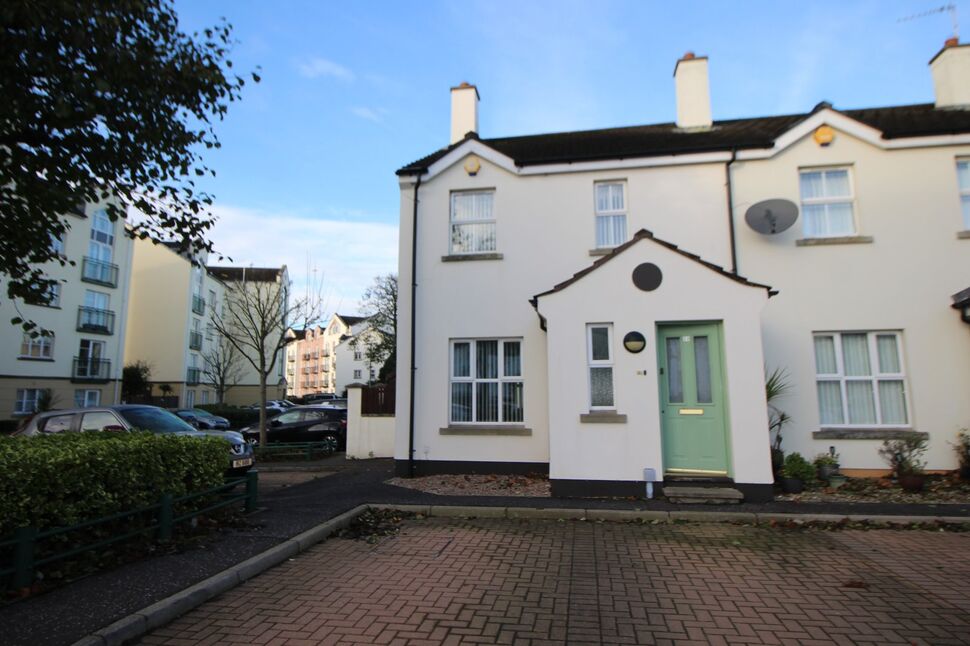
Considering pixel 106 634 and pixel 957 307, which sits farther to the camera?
pixel 957 307

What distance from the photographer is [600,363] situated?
887 centimetres

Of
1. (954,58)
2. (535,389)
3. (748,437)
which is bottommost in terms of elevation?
(748,437)

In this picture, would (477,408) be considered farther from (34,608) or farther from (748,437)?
(34,608)

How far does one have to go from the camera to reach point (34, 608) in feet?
13.7

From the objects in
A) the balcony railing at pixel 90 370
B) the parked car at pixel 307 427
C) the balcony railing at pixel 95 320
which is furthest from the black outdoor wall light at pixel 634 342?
the balcony railing at pixel 95 320

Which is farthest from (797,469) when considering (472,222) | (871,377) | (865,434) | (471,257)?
(472,222)

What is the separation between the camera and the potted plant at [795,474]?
8789 mm

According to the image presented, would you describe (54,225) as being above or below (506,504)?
above

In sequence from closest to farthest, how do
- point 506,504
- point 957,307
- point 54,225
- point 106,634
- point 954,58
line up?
point 106,634, point 54,225, point 506,504, point 957,307, point 954,58

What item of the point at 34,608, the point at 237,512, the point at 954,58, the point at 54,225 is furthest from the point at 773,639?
the point at 954,58

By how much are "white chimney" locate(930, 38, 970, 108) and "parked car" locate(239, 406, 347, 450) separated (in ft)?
60.5

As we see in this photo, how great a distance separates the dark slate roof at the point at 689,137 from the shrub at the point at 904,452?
5.78 metres

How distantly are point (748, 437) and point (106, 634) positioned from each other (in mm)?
8043

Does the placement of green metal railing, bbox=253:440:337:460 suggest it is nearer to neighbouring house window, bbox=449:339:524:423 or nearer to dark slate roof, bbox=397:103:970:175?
neighbouring house window, bbox=449:339:524:423
